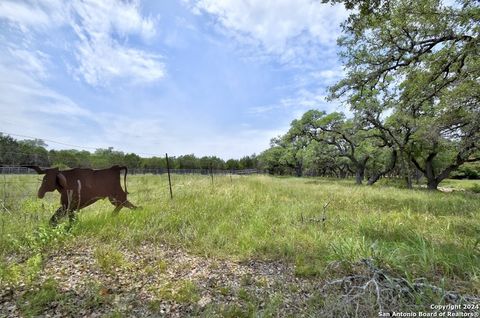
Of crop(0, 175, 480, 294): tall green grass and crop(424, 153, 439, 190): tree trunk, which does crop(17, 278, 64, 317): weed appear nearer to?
crop(0, 175, 480, 294): tall green grass

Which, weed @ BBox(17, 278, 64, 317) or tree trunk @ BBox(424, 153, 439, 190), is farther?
tree trunk @ BBox(424, 153, 439, 190)

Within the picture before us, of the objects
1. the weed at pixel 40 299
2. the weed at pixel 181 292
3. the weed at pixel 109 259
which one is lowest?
the weed at pixel 181 292

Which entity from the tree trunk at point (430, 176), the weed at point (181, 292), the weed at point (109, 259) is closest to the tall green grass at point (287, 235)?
the weed at point (109, 259)

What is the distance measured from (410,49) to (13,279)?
30.2 feet

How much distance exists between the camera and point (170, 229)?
5.00m

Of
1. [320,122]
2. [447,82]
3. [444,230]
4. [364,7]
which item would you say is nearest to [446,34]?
[447,82]

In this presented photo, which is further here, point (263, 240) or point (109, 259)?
point (263, 240)

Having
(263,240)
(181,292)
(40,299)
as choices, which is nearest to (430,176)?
(263,240)

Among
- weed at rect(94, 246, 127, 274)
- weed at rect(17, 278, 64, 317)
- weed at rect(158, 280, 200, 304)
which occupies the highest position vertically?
weed at rect(94, 246, 127, 274)

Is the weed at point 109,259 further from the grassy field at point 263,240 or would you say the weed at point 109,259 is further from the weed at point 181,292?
the weed at point 181,292

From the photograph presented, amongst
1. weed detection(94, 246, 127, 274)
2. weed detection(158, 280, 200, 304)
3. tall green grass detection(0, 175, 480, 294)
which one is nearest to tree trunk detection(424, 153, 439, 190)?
tall green grass detection(0, 175, 480, 294)

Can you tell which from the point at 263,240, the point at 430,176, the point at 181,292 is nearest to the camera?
the point at 181,292

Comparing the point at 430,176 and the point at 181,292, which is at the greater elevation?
the point at 430,176

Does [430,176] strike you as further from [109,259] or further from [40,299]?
[40,299]
